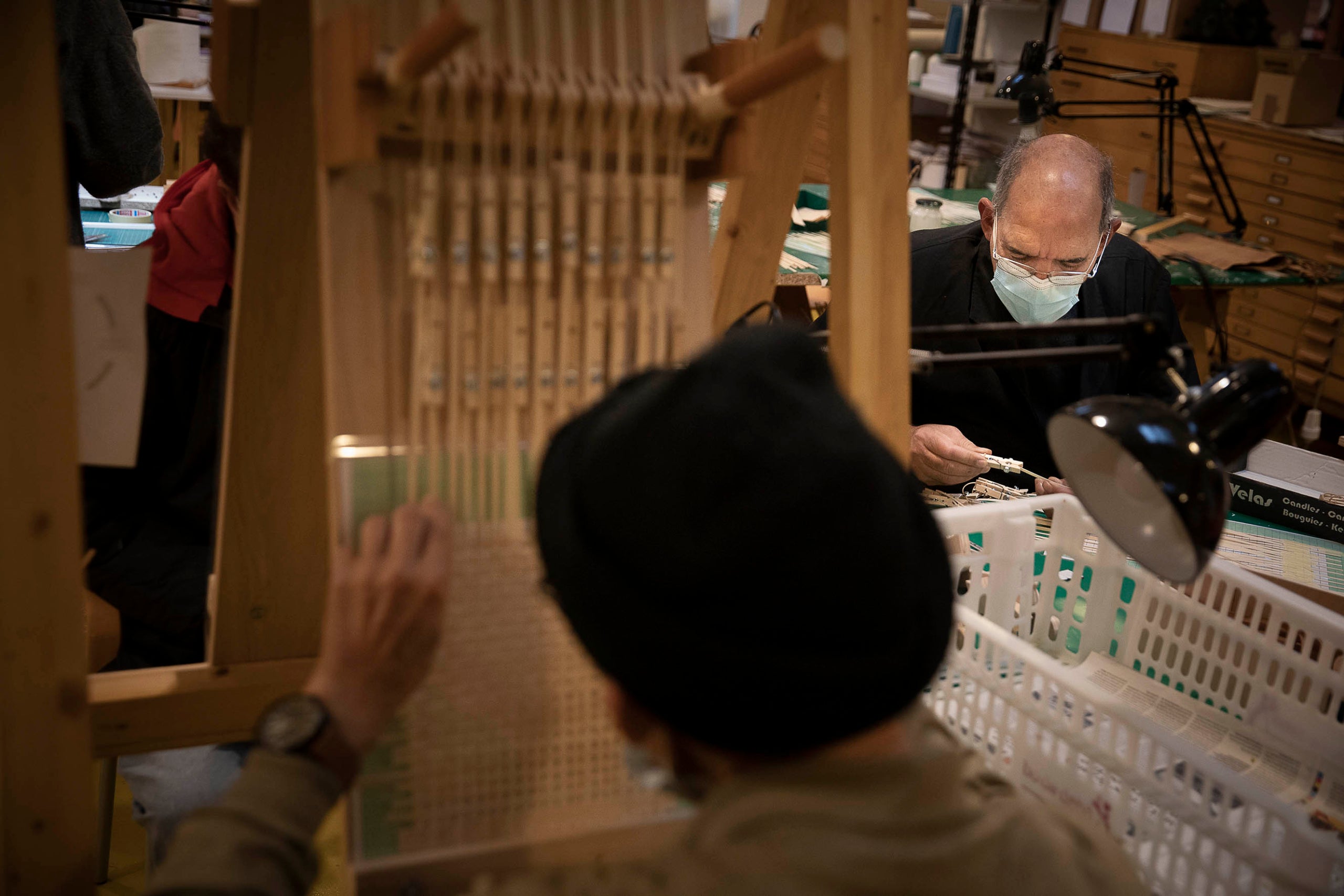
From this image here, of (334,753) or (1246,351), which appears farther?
(1246,351)

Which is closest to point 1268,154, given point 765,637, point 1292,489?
point 1292,489

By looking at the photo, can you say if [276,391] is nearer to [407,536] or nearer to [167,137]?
[407,536]

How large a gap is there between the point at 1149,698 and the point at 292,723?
1.36 metres

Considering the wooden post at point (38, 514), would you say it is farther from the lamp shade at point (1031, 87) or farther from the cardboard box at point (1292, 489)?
the lamp shade at point (1031, 87)

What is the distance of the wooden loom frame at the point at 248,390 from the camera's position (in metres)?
1.09

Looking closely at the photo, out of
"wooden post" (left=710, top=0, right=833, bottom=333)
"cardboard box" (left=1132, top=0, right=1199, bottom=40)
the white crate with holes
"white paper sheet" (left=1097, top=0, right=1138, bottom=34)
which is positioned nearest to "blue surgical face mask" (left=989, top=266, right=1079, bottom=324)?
the white crate with holes

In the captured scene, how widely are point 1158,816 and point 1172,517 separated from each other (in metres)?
0.37

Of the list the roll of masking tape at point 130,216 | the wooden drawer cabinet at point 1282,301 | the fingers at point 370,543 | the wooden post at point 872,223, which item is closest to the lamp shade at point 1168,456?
the wooden post at point 872,223

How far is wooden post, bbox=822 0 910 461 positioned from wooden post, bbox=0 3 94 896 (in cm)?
80

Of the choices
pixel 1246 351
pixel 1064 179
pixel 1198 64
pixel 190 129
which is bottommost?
pixel 1246 351

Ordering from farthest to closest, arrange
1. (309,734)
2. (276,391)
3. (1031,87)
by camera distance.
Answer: (1031,87) → (276,391) → (309,734)

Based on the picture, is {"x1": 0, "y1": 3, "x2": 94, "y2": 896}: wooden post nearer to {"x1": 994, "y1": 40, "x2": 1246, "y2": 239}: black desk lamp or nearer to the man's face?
the man's face

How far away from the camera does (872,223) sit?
1261mm

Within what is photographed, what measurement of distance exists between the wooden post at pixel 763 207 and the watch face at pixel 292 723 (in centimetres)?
84
